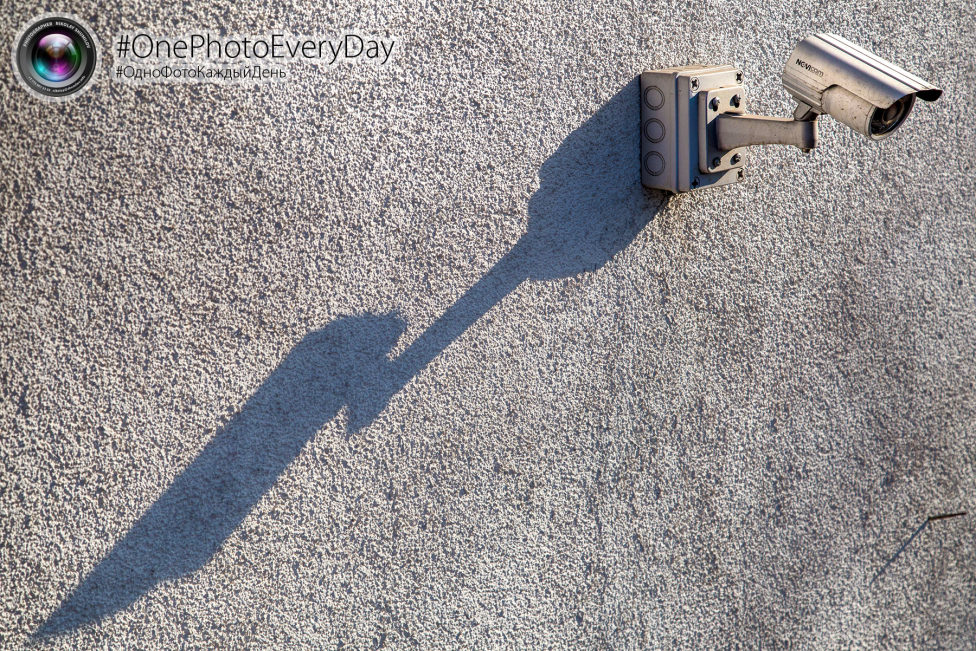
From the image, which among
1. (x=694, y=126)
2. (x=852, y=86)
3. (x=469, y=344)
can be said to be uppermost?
(x=852, y=86)

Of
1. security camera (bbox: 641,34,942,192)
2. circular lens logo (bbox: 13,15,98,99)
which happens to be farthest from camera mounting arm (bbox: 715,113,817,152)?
circular lens logo (bbox: 13,15,98,99)

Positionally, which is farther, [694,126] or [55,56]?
[694,126]

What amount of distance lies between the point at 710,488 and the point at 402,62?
1254 millimetres

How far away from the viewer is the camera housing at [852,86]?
1.40 meters

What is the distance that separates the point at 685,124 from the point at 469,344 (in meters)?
0.68

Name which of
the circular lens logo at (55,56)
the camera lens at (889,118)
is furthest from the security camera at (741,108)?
the circular lens logo at (55,56)

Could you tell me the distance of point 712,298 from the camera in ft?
6.17

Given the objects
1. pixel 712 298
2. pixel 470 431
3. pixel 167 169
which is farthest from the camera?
pixel 712 298

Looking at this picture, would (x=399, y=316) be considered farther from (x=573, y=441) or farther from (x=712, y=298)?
(x=712, y=298)

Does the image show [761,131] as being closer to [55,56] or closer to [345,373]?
[345,373]

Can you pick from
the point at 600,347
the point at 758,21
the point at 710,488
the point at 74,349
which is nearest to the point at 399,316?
the point at 600,347

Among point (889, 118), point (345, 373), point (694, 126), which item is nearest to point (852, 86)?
point (889, 118)

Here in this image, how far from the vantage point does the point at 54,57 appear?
1.27m

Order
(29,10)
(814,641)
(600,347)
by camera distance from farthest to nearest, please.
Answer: (814,641)
(600,347)
(29,10)
